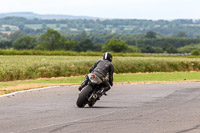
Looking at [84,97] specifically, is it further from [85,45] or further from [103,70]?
[85,45]

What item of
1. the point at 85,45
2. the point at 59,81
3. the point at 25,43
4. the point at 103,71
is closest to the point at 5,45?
the point at 25,43

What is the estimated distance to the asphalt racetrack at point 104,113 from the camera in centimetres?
1035

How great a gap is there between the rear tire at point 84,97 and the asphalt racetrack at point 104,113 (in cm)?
22

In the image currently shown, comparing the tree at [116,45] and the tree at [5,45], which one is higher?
the tree at [116,45]

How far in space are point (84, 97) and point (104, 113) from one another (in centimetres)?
179

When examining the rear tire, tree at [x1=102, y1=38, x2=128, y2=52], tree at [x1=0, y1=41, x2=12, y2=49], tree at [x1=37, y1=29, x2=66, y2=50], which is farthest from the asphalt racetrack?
tree at [x1=0, y1=41, x2=12, y2=49]

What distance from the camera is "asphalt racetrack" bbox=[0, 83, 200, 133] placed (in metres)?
10.4

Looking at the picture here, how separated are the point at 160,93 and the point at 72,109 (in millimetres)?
6692

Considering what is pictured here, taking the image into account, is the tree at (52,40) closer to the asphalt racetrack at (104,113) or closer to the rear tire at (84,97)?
the asphalt racetrack at (104,113)

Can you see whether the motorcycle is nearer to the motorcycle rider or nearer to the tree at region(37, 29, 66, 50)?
the motorcycle rider

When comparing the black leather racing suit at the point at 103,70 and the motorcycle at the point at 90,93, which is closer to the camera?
the motorcycle at the point at 90,93

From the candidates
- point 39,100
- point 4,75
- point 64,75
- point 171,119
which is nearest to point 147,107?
point 171,119

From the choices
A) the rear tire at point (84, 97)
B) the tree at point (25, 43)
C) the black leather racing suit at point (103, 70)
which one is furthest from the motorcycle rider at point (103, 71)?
the tree at point (25, 43)

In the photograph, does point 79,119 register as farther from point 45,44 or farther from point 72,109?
point 45,44
